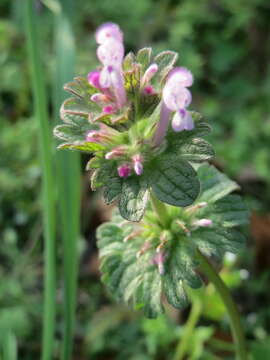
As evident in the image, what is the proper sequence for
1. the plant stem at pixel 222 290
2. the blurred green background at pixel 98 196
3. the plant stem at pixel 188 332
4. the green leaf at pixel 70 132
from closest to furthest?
the green leaf at pixel 70 132, the plant stem at pixel 222 290, the plant stem at pixel 188 332, the blurred green background at pixel 98 196

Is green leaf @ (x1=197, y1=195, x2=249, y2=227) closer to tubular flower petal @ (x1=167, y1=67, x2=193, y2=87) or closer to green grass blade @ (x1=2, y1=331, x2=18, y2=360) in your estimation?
tubular flower petal @ (x1=167, y1=67, x2=193, y2=87)

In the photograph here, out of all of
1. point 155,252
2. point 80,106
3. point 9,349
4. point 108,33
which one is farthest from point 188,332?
point 108,33

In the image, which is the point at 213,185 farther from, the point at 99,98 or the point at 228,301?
the point at 99,98

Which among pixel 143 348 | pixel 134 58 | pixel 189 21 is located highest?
pixel 189 21

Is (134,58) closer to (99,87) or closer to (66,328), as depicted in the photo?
(99,87)

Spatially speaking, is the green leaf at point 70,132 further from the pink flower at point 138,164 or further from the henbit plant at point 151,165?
the pink flower at point 138,164

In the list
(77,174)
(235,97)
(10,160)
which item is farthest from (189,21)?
(77,174)

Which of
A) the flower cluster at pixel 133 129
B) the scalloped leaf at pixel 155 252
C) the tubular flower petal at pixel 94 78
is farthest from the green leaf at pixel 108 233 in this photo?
the tubular flower petal at pixel 94 78
